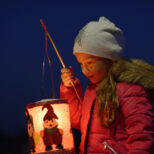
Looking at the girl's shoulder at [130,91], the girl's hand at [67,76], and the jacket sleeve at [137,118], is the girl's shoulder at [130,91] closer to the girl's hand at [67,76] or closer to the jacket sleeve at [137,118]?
the jacket sleeve at [137,118]

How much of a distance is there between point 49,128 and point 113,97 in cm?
37

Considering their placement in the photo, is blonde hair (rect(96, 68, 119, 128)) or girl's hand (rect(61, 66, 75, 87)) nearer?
blonde hair (rect(96, 68, 119, 128))

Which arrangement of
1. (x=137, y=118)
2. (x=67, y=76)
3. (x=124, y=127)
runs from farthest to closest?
1. (x=67, y=76)
2. (x=124, y=127)
3. (x=137, y=118)

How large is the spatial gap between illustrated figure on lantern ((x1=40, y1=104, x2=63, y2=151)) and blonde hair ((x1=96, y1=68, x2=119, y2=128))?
0.24 metres

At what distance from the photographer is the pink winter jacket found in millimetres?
1426

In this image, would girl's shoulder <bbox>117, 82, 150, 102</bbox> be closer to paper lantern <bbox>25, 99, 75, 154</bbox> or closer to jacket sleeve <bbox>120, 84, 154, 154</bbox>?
jacket sleeve <bbox>120, 84, 154, 154</bbox>

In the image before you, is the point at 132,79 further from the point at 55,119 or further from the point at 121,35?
the point at 55,119

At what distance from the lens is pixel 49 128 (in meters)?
1.57

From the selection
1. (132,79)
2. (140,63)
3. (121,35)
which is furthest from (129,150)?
(121,35)

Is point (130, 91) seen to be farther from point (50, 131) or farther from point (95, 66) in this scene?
point (50, 131)

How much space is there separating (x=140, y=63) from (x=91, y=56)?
10.9 inches

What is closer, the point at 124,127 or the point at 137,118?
the point at 137,118

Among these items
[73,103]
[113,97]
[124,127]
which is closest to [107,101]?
[113,97]

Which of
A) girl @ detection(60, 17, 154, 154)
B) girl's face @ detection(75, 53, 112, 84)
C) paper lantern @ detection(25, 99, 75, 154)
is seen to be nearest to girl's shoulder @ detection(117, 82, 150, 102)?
girl @ detection(60, 17, 154, 154)
